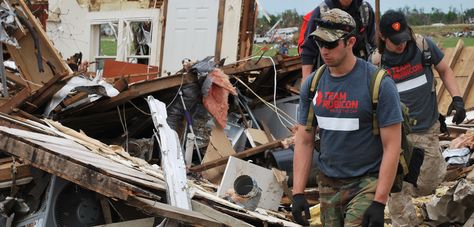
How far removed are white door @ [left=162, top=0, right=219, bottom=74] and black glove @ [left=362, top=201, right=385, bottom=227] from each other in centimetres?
834

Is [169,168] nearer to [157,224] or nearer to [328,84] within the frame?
[157,224]

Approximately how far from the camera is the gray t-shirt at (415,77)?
5.04 m

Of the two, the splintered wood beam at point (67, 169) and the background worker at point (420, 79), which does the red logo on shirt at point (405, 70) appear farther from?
the splintered wood beam at point (67, 169)

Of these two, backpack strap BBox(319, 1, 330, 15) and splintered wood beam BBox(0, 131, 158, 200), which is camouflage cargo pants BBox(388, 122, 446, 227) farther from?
splintered wood beam BBox(0, 131, 158, 200)

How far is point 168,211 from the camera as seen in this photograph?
156 inches

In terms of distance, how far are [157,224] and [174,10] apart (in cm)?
828

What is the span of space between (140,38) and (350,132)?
1020 centimetres

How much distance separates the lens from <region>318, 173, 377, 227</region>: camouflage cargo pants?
11.2ft

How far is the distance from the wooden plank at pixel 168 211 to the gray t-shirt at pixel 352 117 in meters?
0.96

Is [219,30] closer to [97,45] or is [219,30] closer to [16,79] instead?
[97,45]

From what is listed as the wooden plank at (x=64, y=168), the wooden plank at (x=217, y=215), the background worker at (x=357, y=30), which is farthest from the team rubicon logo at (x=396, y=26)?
the wooden plank at (x=64, y=168)

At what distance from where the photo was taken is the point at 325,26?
3465 mm

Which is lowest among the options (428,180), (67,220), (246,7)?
(67,220)

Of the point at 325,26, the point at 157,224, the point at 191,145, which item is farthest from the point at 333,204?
the point at 191,145
